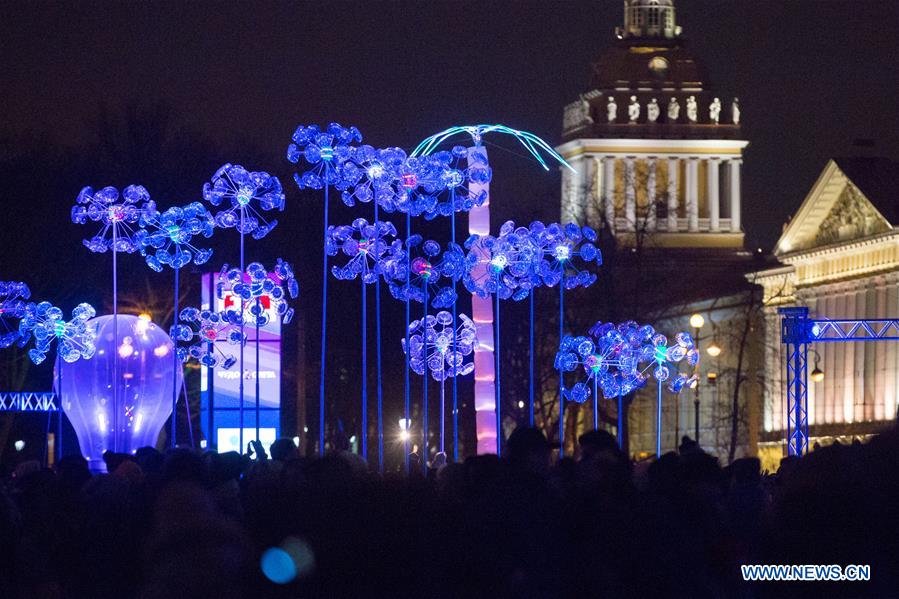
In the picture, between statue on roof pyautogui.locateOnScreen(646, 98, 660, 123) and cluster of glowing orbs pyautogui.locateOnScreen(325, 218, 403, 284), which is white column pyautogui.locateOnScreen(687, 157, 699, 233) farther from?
cluster of glowing orbs pyautogui.locateOnScreen(325, 218, 403, 284)

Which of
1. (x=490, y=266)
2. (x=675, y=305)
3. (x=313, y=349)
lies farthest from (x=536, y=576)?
(x=675, y=305)

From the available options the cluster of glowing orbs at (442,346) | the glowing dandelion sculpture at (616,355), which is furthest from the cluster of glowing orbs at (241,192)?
the glowing dandelion sculpture at (616,355)

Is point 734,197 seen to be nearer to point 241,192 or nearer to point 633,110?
point 633,110

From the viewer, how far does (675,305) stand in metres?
88.7

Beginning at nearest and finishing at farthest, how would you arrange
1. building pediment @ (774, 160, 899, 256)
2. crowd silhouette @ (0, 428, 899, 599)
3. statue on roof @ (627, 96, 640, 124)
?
crowd silhouette @ (0, 428, 899, 599)
building pediment @ (774, 160, 899, 256)
statue on roof @ (627, 96, 640, 124)

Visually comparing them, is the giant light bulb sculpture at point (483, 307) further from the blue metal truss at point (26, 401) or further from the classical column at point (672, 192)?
the classical column at point (672, 192)

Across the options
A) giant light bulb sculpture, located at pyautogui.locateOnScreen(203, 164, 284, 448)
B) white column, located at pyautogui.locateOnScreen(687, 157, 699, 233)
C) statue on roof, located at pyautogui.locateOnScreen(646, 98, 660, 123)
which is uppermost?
statue on roof, located at pyautogui.locateOnScreen(646, 98, 660, 123)

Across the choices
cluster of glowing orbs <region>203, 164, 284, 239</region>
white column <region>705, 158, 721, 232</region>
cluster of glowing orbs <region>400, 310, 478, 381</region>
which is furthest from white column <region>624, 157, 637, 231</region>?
cluster of glowing orbs <region>203, 164, 284, 239</region>

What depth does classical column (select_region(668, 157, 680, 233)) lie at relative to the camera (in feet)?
429

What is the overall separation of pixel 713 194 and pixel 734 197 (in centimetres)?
148

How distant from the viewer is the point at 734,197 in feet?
441

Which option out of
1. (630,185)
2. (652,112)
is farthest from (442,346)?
(652,112)

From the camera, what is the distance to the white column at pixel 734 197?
134 m

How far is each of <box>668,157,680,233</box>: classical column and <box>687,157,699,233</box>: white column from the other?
33.3 inches
